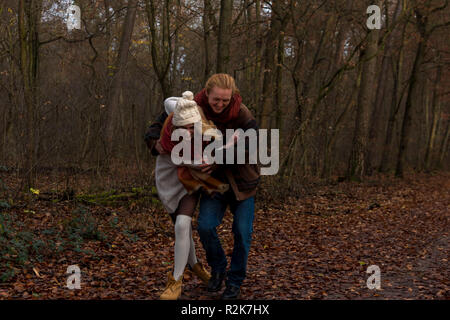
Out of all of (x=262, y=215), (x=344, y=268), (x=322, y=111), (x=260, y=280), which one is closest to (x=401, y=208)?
(x=262, y=215)

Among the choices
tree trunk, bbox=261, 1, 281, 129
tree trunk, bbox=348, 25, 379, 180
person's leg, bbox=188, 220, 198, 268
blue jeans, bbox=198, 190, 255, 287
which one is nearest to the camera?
blue jeans, bbox=198, 190, 255, 287

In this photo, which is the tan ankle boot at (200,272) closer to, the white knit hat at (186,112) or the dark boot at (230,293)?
the dark boot at (230,293)

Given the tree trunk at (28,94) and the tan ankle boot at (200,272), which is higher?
the tree trunk at (28,94)

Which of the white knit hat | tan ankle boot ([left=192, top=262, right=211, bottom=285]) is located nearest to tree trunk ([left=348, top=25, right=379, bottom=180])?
tan ankle boot ([left=192, top=262, right=211, bottom=285])

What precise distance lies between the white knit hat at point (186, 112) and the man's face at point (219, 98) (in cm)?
17

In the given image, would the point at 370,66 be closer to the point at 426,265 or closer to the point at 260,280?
the point at 426,265

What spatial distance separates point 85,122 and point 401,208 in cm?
785

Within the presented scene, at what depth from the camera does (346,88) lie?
21766 mm

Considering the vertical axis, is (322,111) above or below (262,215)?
above

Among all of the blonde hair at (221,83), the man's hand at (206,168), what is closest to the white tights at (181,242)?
the man's hand at (206,168)

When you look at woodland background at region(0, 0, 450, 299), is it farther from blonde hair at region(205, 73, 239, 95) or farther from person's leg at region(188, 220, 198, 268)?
blonde hair at region(205, 73, 239, 95)

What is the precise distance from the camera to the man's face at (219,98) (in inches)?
151

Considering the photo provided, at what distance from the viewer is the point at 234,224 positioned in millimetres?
4168

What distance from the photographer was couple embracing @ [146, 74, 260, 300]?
152 inches
